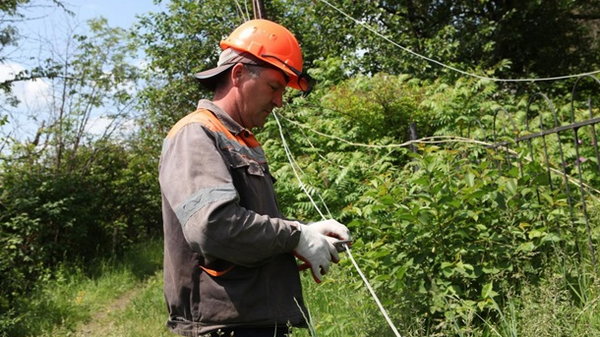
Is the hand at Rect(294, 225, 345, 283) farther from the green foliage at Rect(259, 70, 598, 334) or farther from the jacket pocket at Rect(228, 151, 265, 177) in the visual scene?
the green foliage at Rect(259, 70, 598, 334)

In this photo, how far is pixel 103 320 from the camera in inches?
258

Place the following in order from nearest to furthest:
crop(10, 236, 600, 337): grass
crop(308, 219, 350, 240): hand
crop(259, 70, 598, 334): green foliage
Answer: crop(308, 219, 350, 240): hand < crop(10, 236, 600, 337): grass < crop(259, 70, 598, 334): green foliage

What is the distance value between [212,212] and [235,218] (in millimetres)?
69

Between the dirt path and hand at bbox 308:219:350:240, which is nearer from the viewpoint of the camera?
hand at bbox 308:219:350:240

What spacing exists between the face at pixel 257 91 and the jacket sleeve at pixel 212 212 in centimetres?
26

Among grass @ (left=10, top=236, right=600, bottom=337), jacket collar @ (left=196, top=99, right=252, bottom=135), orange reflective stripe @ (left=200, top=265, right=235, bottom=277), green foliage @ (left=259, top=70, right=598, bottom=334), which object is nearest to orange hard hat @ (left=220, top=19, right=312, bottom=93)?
jacket collar @ (left=196, top=99, right=252, bottom=135)

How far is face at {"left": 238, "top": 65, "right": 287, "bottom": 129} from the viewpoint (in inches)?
78.1

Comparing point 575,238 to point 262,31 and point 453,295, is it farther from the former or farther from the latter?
point 262,31

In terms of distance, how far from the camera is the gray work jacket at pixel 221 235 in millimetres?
1635

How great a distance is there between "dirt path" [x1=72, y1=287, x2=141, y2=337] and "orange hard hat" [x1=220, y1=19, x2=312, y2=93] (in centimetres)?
398

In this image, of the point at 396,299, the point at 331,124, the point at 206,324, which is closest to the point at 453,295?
the point at 396,299

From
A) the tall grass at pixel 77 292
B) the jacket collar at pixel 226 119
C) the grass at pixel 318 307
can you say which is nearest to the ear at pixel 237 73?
the jacket collar at pixel 226 119

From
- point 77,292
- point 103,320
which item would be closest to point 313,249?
point 103,320

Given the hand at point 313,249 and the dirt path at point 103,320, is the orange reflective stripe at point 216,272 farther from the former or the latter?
the dirt path at point 103,320
